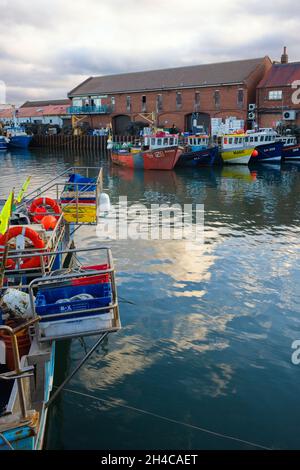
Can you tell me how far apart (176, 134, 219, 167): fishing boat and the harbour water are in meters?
29.6

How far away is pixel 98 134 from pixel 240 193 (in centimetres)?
4813

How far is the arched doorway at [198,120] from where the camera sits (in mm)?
64475

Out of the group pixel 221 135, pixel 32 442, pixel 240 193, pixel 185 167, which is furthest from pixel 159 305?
pixel 221 135

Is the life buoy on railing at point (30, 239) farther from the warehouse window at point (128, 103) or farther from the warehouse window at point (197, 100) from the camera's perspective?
the warehouse window at point (128, 103)

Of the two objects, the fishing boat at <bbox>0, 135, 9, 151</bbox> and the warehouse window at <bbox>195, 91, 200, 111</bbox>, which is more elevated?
the warehouse window at <bbox>195, 91, 200, 111</bbox>

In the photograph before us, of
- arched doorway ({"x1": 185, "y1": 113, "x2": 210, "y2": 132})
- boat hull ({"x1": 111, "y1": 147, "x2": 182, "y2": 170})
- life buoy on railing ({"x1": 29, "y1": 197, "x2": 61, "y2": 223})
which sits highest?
arched doorway ({"x1": 185, "y1": 113, "x2": 210, "y2": 132})

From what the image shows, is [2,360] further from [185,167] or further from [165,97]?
[165,97]

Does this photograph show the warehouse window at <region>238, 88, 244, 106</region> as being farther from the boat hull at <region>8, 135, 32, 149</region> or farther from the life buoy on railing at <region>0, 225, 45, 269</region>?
the life buoy on railing at <region>0, 225, 45, 269</region>

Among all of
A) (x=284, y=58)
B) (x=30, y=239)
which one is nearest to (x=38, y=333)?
(x=30, y=239)

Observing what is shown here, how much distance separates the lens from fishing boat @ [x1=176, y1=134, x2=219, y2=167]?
46094mm

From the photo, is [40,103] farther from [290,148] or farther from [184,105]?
[290,148]

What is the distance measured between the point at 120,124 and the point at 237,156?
33.4 metres

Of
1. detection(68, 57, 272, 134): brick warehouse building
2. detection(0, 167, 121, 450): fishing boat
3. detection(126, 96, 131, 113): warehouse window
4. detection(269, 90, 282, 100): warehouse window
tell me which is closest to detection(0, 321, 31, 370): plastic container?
detection(0, 167, 121, 450): fishing boat

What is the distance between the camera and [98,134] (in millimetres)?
72500
